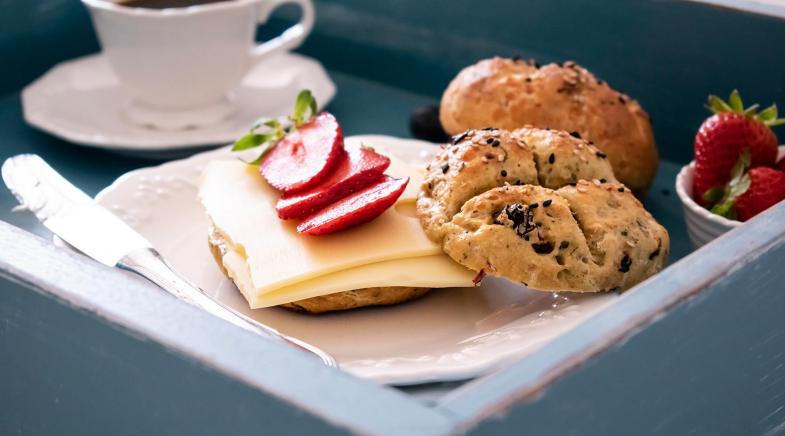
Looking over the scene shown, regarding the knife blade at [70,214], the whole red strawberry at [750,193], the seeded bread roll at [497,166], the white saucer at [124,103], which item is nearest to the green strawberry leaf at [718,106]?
the whole red strawberry at [750,193]

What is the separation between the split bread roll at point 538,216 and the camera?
1011mm

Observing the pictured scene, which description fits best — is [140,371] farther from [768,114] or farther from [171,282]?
[768,114]

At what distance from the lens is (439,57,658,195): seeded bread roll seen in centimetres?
129

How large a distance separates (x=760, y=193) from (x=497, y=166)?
11.0 inches

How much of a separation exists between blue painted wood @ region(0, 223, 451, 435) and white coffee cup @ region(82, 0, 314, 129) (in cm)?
71

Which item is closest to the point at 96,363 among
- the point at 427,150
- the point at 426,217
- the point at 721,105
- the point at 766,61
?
the point at 426,217

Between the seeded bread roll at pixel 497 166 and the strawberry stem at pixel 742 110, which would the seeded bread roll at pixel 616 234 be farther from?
the strawberry stem at pixel 742 110

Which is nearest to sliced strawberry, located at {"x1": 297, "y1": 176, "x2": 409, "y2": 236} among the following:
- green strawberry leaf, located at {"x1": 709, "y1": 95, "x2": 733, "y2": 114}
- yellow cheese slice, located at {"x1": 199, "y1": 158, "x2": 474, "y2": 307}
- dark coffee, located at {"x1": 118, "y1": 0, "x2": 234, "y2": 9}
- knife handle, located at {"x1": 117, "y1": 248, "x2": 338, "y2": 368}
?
yellow cheese slice, located at {"x1": 199, "y1": 158, "x2": 474, "y2": 307}

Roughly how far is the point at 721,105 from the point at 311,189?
0.48 metres

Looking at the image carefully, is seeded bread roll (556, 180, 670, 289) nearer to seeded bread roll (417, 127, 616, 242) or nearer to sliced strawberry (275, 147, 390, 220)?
seeded bread roll (417, 127, 616, 242)

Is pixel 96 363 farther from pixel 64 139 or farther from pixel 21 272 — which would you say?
pixel 64 139

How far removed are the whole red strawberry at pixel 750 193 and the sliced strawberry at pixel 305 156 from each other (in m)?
0.40

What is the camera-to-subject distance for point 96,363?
2.50 ft

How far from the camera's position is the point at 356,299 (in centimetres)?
103
